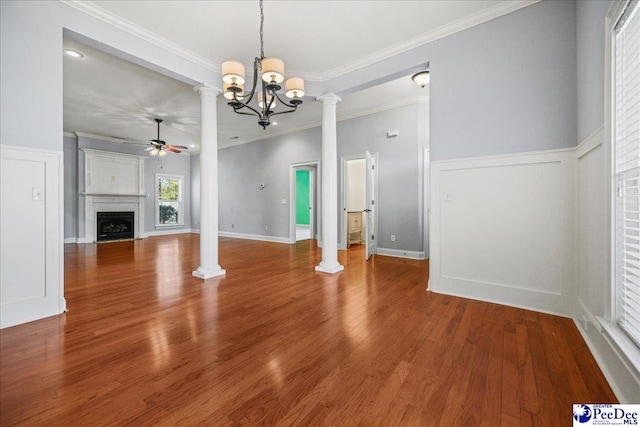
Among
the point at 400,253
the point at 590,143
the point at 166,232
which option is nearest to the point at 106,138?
the point at 166,232

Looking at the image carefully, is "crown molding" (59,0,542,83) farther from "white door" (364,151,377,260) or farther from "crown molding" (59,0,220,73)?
"white door" (364,151,377,260)

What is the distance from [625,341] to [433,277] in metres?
1.82

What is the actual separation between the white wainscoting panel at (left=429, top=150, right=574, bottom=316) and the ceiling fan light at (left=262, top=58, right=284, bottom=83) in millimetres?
2037

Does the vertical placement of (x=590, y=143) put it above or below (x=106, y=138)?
below

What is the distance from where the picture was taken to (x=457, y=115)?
3.06 metres

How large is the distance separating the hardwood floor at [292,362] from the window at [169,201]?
21.7 ft

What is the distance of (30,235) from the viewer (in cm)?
241

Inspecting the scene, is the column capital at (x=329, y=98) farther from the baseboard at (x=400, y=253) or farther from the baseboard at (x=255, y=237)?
the baseboard at (x=255, y=237)

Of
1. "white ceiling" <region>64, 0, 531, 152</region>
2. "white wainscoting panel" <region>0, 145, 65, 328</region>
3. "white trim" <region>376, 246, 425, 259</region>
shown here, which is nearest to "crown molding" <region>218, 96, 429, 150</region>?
"white ceiling" <region>64, 0, 531, 152</region>

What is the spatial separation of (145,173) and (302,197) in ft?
17.9

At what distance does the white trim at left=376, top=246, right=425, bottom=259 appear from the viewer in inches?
201

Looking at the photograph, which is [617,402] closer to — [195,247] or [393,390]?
[393,390]

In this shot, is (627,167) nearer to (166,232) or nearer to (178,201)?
(166,232)

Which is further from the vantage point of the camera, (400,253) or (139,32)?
(400,253)
